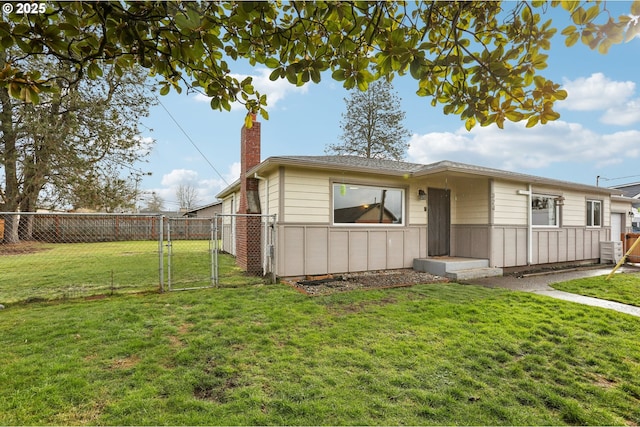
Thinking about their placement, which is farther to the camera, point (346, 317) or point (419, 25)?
point (346, 317)

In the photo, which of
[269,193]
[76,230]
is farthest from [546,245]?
[76,230]

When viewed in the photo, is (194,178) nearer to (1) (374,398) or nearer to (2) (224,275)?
(2) (224,275)

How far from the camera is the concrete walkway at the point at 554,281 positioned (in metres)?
5.04

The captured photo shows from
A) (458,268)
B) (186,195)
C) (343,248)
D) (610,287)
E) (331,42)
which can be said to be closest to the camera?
(331,42)

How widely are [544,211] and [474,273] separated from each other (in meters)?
4.06

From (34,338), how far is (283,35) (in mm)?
4166

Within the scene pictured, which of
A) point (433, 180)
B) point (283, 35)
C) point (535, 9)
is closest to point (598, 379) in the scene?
point (535, 9)

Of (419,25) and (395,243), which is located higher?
(419,25)

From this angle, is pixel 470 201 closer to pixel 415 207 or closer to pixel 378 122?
pixel 415 207

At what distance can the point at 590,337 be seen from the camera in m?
3.60

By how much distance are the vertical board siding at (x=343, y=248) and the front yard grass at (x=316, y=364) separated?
2.10 m

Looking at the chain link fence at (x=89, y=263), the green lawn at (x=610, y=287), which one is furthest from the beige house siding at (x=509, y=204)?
the chain link fence at (x=89, y=263)

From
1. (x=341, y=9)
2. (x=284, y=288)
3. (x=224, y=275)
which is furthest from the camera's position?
(x=224, y=275)

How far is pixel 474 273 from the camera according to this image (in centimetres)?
746
